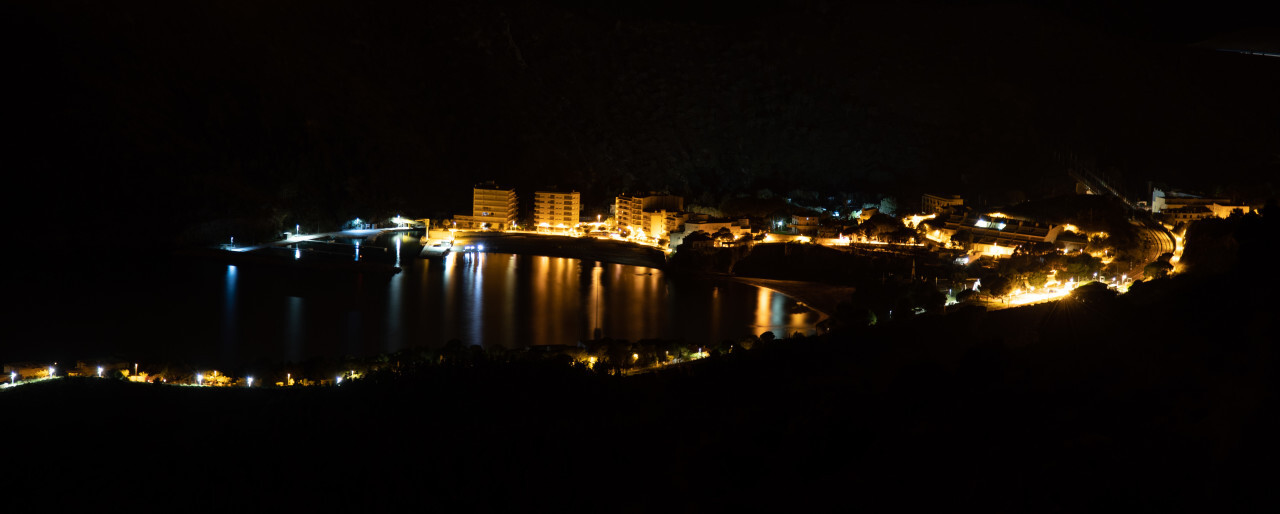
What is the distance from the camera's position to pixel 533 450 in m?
4.11

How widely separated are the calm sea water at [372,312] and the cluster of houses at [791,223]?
273 centimetres

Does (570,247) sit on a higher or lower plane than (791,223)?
lower

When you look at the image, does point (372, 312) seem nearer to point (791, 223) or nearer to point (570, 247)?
point (570, 247)

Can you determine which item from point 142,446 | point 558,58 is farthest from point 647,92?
point 142,446

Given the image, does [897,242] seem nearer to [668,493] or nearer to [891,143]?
[891,143]

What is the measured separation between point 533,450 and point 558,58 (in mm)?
22923

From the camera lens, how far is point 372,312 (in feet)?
40.2

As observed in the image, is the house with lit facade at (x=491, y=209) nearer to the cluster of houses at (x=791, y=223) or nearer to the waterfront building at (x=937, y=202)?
the cluster of houses at (x=791, y=223)

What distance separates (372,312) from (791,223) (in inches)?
351

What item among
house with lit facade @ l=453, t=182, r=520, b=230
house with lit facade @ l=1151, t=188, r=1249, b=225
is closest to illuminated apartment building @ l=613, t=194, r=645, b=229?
house with lit facade @ l=453, t=182, r=520, b=230

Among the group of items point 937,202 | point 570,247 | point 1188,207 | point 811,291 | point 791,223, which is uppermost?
point 937,202

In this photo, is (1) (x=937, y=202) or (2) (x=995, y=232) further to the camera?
(1) (x=937, y=202)

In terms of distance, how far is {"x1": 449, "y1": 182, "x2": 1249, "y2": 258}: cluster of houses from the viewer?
14773 millimetres

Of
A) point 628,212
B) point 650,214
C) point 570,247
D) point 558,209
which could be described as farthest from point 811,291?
point 558,209
